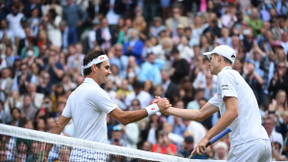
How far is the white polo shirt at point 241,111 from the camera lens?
677cm

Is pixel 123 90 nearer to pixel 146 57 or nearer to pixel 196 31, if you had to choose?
pixel 146 57

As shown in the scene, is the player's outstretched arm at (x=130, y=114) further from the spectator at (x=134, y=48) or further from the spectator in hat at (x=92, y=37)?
the spectator in hat at (x=92, y=37)

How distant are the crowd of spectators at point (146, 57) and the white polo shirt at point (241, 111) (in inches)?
192

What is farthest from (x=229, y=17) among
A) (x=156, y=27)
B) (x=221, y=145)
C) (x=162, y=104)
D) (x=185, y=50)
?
(x=162, y=104)

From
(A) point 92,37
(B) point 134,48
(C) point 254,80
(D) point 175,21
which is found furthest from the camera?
(D) point 175,21

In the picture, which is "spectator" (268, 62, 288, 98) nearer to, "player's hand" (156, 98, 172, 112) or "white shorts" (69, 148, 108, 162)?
"player's hand" (156, 98, 172, 112)

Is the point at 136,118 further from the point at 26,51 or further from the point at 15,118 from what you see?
the point at 26,51

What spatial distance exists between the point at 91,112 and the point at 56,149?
70 cm

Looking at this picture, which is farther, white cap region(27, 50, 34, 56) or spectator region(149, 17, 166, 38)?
spectator region(149, 17, 166, 38)

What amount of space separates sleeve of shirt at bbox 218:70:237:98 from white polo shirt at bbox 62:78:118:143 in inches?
55.7

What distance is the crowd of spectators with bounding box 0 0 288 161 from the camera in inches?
530

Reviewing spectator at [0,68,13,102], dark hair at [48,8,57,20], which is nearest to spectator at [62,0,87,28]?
dark hair at [48,8,57,20]

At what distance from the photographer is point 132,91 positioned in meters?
15.2

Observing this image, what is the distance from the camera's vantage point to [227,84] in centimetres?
685
